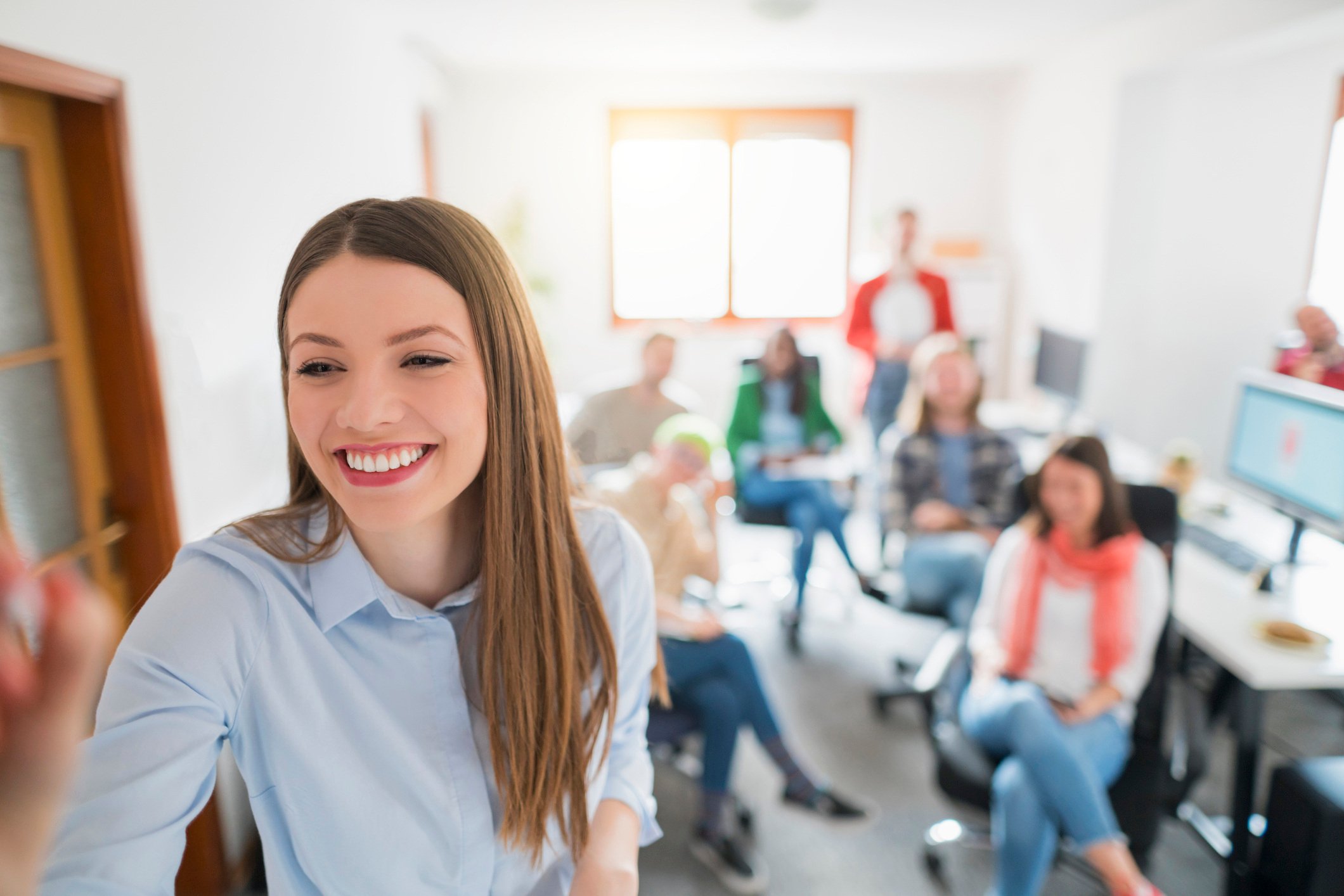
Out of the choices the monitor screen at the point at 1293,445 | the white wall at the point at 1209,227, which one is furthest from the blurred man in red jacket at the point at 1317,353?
the white wall at the point at 1209,227

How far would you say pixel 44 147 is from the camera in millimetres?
1763

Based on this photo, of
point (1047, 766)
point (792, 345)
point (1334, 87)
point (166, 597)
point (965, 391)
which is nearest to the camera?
point (166, 597)

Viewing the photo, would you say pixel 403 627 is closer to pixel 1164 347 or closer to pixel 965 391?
pixel 965 391

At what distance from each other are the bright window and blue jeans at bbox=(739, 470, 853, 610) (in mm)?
3079

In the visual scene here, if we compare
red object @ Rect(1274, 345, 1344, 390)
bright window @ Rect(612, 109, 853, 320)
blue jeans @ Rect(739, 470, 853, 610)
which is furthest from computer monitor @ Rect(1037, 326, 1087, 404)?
bright window @ Rect(612, 109, 853, 320)

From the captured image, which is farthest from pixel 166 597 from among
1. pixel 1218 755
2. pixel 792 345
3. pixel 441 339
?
pixel 792 345

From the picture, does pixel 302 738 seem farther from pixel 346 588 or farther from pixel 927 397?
pixel 927 397

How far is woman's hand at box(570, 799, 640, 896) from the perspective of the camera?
0.88m

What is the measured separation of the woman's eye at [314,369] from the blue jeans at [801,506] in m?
3.21

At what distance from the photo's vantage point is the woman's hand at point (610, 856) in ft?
2.90

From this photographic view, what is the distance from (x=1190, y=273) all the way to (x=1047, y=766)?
143 inches

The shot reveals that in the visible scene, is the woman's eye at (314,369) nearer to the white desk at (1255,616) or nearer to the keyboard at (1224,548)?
the white desk at (1255,616)

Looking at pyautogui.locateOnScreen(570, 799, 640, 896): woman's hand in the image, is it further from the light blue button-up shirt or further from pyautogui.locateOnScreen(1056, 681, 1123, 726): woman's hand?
pyautogui.locateOnScreen(1056, 681, 1123, 726): woman's hand

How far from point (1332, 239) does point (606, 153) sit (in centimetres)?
448
